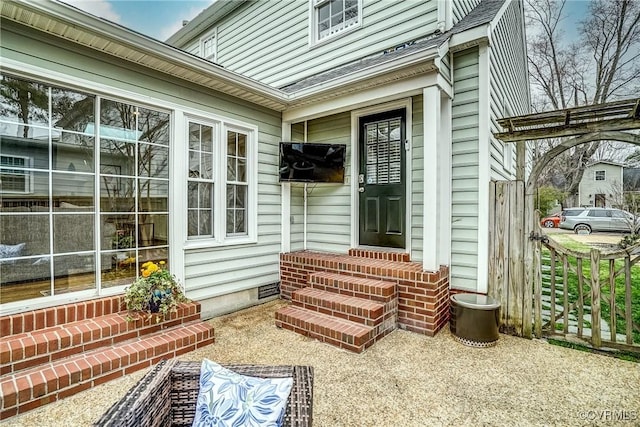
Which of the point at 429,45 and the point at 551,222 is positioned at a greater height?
the point at 429,45

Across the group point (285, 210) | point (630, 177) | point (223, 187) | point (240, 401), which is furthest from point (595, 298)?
point (630, 177)

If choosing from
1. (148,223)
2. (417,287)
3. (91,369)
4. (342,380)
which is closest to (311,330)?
(342,380)

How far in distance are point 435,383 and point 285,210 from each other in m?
3.37

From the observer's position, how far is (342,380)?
270 centimetres

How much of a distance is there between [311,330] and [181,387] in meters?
2.17

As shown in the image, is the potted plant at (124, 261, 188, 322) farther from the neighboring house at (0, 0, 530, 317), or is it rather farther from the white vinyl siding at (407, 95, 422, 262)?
the white vinyl siding at (407, 95, 422, 262)

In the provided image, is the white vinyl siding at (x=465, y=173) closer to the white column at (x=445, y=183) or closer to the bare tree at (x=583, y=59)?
the white column at (x=445, y=183)

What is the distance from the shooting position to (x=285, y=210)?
206 inches

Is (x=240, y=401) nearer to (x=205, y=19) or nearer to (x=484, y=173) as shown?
(x=484, y=173)

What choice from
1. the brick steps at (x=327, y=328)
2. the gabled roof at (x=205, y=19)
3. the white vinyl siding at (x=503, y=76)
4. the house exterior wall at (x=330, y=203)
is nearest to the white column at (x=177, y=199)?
the brick steps at (x=327, y=328)

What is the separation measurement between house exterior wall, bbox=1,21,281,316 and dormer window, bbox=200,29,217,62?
459 centimetres

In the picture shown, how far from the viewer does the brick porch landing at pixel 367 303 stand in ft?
11.4

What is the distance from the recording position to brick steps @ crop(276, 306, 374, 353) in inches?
128

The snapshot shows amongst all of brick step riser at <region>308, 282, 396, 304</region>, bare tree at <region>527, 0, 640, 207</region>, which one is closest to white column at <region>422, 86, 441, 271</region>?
brick step riser at <region>308, 282, 396, 304</region>
